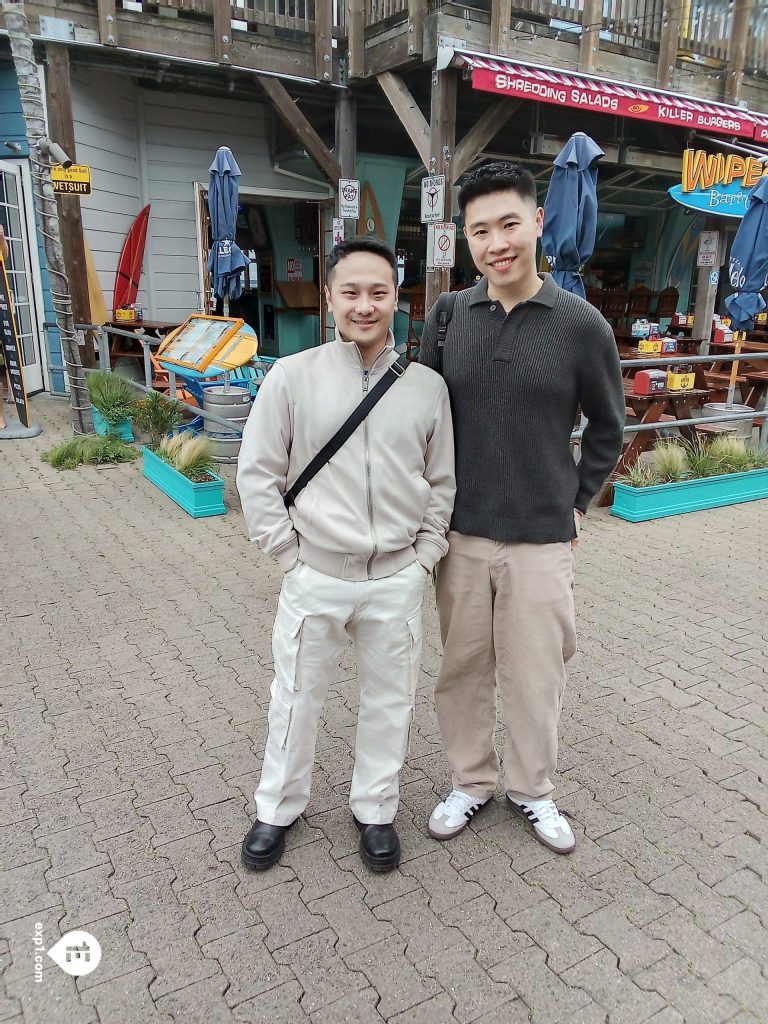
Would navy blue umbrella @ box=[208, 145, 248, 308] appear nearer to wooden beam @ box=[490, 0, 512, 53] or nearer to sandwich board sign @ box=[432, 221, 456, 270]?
sandwich board sign @ box=[432, 221, 456, 270]

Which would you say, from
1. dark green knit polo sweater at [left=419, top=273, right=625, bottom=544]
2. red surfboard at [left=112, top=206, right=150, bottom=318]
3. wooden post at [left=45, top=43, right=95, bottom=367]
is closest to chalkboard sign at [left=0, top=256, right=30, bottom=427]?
wooden post at [left=45, top=43, right=95, bottom=367]

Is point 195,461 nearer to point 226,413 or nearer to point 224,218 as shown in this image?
point 226,413

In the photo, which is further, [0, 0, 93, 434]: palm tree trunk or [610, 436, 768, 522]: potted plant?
[0, 0, 93, 434]: palm tree trunk

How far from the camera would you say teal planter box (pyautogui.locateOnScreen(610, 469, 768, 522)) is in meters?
5.86

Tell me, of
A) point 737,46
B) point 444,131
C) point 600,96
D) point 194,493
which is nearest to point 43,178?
point 194,493

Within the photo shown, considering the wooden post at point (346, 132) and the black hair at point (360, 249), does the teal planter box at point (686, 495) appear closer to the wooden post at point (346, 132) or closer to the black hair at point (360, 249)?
the black hair at point (360, 249)

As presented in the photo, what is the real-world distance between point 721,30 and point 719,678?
10688mm

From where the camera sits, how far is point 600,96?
29.5ft

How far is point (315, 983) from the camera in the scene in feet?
6.56

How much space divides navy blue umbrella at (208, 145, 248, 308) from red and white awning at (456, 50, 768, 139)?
8.85 ft

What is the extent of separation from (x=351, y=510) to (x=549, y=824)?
4.04ft

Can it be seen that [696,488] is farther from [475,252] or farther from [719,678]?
[475,252]

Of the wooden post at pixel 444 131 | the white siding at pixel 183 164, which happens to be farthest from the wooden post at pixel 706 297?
the white siding at pixel 183 164

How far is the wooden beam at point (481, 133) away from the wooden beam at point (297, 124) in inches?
70.1
